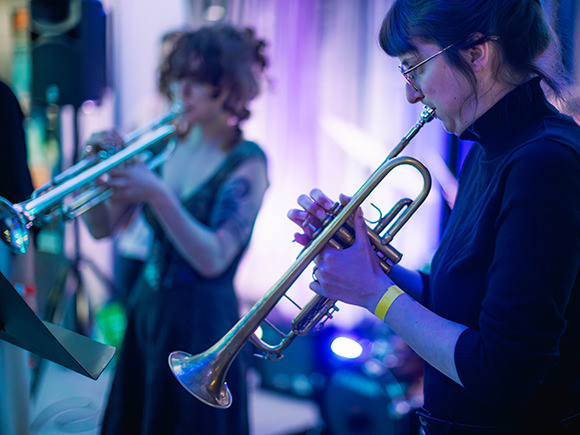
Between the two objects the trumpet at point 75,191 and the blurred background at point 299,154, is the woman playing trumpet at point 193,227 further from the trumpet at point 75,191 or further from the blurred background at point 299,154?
the blurred background at point 299,154

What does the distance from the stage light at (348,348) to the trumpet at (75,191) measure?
1.35 m

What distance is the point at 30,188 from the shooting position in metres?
1.46

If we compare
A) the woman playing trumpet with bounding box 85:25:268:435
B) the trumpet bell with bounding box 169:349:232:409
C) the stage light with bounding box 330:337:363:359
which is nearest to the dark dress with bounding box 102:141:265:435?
the woman playing trumpet with bounding box 85:25:268:435

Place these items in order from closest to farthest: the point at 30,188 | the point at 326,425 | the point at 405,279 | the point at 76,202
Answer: the point at 405,279 → the point at 30,188 → the point at 76,202 → the point at 326,425

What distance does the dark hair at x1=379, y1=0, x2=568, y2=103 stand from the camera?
3.16 feet

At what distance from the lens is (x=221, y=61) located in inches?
72.9

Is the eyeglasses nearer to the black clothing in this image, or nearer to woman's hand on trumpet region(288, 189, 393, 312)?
woman's hand on trumpet region(288, 189, 393, 312)

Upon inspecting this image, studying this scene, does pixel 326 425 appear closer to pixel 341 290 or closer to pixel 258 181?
pixel 258 181

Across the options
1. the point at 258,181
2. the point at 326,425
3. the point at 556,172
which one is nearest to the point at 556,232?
the point at 556,172

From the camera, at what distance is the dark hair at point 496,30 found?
37.9 inches

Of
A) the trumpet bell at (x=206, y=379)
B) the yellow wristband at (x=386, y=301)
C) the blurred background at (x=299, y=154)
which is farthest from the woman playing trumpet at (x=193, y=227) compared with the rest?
the blurred background at (x=299, y=154)

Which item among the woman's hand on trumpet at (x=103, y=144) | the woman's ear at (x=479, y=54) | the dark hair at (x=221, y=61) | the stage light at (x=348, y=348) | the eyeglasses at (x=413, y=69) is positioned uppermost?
the woman's ear at (x=479, y=54)

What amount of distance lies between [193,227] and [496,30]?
104 cm

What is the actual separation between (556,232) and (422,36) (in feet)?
1.46
